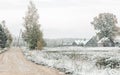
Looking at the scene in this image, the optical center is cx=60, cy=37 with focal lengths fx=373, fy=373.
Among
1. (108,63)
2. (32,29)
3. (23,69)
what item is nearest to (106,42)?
(32,29)

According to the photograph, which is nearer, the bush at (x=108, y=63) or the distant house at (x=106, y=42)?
the bush at (x=108, y=63)

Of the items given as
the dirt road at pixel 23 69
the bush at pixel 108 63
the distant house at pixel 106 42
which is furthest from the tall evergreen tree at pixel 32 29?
the bush at pixel 108 63

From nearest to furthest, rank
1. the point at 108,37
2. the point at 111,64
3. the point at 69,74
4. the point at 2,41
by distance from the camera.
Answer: the point at 69,74, the point at 111,64, the point at 2,41, the point at 108,37

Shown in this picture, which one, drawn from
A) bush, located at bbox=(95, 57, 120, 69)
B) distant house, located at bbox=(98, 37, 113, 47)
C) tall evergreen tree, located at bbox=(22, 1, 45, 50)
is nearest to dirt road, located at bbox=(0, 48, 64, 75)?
bush, located at bbox=(95, 57, 120, 69)

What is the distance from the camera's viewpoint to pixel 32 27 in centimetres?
8738

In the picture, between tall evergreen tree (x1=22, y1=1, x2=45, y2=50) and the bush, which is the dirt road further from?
tall evergreen tree (x1=22, y1=1, x2=45, y2=50)

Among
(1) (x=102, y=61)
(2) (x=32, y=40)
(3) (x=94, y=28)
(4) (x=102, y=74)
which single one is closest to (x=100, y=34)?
(3) (x=94, y=28)

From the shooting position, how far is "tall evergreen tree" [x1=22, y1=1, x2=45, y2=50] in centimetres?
8446

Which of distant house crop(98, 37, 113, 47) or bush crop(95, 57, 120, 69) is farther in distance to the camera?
distant house crop(98, 37, 113, 47)

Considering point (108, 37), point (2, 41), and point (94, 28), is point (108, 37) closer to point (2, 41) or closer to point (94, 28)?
point (94, 28)

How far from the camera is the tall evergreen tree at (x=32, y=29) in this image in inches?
3325

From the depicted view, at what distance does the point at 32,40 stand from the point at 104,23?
1661 inches

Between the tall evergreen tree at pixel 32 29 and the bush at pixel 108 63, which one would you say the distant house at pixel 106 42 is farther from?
the bush at pixel 108 63

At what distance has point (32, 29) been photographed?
285ft
